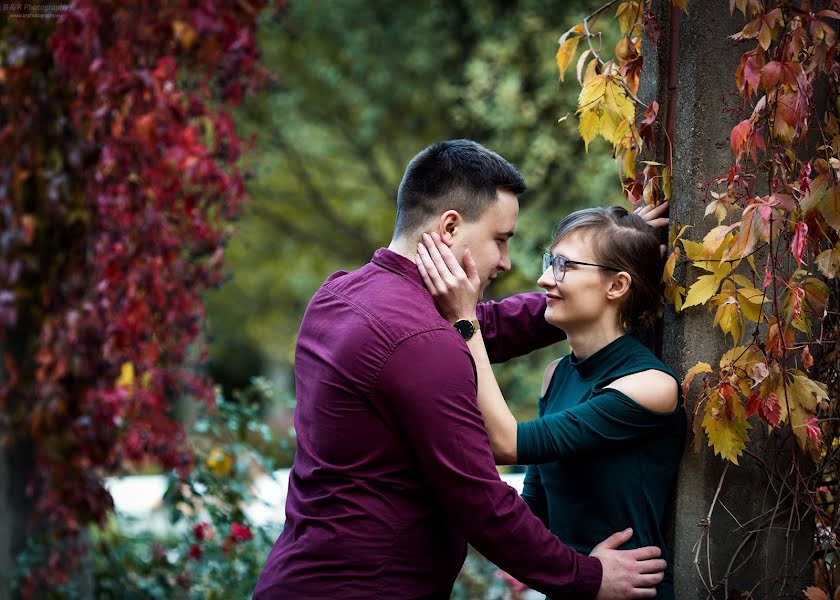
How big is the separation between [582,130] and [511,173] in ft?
0.83

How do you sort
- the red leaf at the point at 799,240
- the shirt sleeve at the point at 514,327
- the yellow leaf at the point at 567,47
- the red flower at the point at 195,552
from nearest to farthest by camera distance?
the red leaf at the point at 799,240 < the yellow leaf at the point at 567,47 < the shirt sleeve at the point at 514,327 < the red flower at the point at 195,552

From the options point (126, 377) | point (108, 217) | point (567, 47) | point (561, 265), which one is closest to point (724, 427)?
point (561, 265)

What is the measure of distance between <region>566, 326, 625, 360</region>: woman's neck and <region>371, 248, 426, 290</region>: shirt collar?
45cm

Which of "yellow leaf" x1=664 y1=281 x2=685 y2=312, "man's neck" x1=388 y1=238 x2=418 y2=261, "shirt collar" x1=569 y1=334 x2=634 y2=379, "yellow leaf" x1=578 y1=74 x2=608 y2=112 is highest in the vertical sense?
"yellow leaf" x1=578 y1=74 x2=608 y2=112

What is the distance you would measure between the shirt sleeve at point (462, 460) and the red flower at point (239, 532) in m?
2.07

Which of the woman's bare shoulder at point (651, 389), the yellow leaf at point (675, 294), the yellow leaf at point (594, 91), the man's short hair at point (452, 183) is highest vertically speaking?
the yellow leaf at point (594, 91)

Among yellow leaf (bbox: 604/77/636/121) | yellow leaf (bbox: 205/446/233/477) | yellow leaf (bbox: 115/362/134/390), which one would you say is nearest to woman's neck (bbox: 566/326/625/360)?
yellow leaf (bbox: 604/77/636/121)

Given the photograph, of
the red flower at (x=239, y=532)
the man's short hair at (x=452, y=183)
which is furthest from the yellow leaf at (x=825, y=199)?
the red flower at (x=239, y=532)

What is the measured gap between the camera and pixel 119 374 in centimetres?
465

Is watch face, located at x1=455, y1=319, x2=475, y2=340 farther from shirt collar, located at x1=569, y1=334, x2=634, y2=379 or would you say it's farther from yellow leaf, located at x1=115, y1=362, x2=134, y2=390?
yellow leaf, located at x1=115, y1=362, x2=134, y2=390

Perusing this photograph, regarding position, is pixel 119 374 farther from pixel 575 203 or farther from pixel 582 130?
pixel 575 203

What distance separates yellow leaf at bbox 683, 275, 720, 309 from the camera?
2256 mm

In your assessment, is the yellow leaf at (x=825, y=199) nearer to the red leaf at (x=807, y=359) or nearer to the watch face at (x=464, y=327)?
the red leaf at (x=807, y=359)

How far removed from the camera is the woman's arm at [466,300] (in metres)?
2.43
